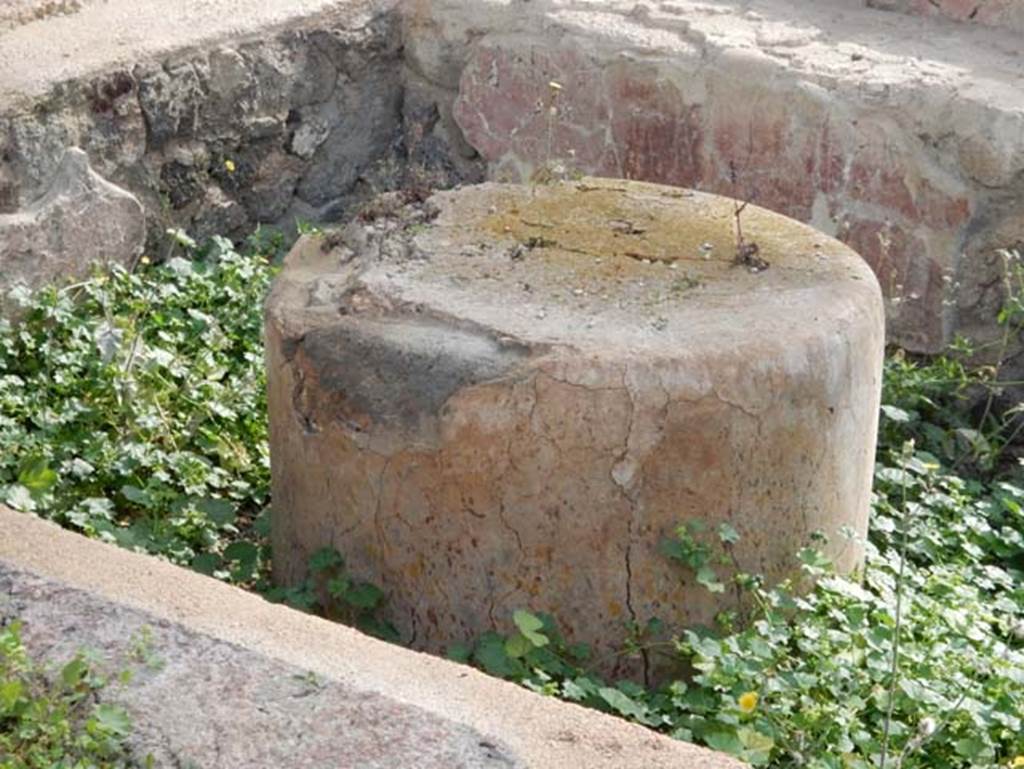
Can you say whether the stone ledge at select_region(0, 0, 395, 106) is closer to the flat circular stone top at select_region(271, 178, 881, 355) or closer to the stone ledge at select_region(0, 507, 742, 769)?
the flat circular stone top at select_region(271, 178, 881, 355)

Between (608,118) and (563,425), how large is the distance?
2.01 metres

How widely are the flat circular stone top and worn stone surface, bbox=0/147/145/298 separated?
1029 millimetres

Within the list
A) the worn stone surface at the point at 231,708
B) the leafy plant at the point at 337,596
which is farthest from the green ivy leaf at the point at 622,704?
the worn stone surface at the point at 231,708

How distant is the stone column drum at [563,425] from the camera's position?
320 cm

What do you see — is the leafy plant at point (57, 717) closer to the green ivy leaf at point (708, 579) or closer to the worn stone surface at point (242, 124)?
the green ivy leaf at point (708, 579)

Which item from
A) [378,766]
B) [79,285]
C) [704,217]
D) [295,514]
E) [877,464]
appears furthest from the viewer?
[79,285]

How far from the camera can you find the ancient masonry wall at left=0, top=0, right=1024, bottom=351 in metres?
4.47

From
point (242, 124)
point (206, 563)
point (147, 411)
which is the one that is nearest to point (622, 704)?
point (206, 563)

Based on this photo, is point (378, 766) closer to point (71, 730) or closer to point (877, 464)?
point (71, 730)

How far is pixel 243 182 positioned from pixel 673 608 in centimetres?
228

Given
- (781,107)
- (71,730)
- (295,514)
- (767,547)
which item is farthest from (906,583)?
(71,730)

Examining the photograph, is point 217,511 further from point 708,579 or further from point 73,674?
point 73,674

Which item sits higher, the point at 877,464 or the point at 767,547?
the point at 767,547

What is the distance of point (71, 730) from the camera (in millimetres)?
2240
